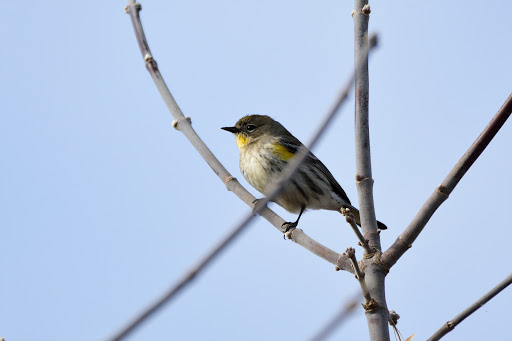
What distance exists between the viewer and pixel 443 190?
3332mm

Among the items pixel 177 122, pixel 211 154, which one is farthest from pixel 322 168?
pixel 177 122

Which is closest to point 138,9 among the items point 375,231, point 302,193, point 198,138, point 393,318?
point 198,138

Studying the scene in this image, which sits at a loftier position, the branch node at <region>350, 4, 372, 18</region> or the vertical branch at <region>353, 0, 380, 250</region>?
the branch node at <region>350, 4, 372, 18</region>

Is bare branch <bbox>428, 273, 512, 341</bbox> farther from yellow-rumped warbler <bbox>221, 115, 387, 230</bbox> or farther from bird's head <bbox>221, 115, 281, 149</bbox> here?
bird's head <bbox>221, 115, 281, 149</bbox>

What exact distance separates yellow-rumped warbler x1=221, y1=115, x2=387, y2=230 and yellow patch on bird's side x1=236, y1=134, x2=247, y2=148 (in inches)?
6.7

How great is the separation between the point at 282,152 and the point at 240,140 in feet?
4.09

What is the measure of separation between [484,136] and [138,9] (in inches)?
88.0

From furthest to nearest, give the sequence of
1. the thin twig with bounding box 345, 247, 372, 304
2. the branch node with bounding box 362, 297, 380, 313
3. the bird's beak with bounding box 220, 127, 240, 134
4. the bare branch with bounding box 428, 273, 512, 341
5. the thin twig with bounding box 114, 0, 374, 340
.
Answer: the bird's beak with bounding box 220, 127, 240, 134
the thin twig with bounding box 114, 0, 374, 340
the branch node with bounding box 362, 297, 380, 313
the thin twig with bounding box 345, 247, 372, 304
the bare branch with bounding box 428, 273, 512, 341

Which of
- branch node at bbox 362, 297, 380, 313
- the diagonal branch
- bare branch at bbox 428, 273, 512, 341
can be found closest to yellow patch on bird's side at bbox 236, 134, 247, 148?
the diagonal branch

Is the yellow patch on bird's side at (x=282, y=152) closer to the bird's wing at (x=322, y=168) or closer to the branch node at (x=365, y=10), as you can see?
the bird's wing at (x=322, y=168)

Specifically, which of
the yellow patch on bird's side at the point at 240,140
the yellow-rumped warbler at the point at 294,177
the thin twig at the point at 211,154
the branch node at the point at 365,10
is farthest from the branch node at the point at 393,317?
the yellow patch on bird's side at the point at 240,140

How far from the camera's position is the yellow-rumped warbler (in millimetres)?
8203

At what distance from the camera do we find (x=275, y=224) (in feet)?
14.6

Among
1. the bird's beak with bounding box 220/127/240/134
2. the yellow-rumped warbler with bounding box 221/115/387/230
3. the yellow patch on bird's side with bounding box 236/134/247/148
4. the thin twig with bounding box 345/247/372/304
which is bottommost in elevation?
the thin twig with bounding box 345/247/372/304
